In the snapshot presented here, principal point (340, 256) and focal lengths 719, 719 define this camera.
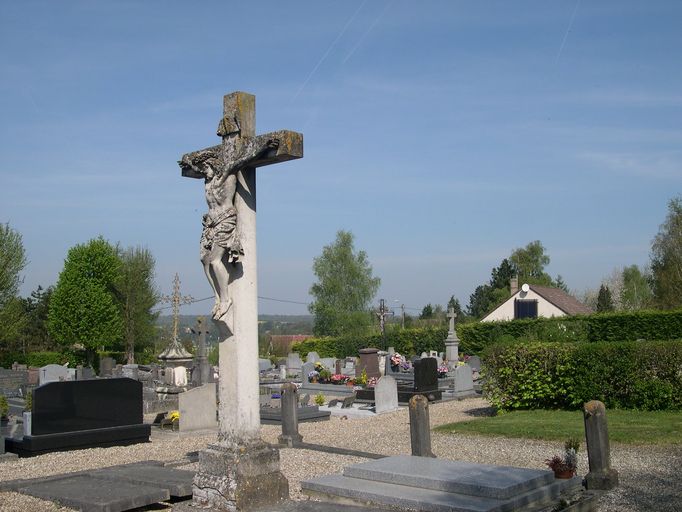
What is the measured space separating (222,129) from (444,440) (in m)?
7.77

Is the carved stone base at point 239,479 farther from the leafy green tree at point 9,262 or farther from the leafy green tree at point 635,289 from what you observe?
the leafy green tree at point 635,289

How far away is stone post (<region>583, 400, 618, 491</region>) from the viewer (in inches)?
323

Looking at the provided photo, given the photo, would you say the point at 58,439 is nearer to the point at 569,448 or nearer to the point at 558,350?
the point at 569,448

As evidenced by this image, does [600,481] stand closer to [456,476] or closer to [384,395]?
[456,476]

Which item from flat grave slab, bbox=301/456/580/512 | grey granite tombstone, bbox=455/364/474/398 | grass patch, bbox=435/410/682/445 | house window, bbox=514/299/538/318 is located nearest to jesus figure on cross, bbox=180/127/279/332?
flat grave slab, bbox=301/456/580/512

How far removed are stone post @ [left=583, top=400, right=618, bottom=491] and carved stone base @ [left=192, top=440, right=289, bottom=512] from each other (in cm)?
375

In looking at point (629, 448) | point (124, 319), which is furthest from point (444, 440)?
point (124, 319)

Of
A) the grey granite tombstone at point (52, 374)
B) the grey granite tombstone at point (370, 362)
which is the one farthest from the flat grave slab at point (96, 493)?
the grey granite tombstone at point (370, 362)

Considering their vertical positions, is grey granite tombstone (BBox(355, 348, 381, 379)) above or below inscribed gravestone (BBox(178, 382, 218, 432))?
above

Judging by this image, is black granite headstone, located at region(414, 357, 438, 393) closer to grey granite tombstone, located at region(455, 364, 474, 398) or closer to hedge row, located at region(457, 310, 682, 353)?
grey granite tombstone, located at region(455, 364, 474, 398)

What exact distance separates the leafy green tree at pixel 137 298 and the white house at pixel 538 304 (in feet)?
74.5

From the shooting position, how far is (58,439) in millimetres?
11961

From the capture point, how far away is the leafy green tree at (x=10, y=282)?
38.2 meters

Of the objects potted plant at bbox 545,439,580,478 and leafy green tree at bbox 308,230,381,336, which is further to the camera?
leafy green tree at bbox 308,230,381,336
